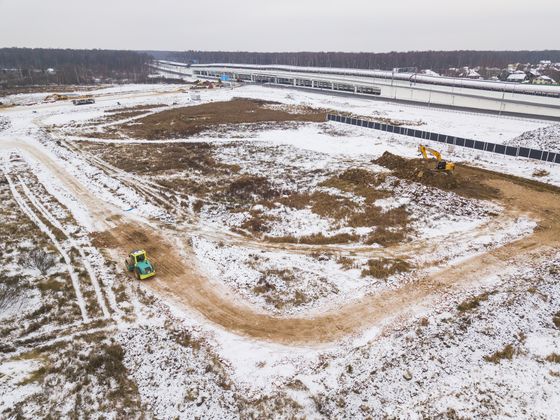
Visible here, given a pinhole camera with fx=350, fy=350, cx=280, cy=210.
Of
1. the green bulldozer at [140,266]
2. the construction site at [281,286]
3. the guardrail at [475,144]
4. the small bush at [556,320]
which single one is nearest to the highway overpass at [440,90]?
the guardrail at [475,144]

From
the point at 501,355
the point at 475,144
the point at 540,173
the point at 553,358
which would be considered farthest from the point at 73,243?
the point at 475,144

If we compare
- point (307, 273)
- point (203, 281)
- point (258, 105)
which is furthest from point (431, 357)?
point (258, 105)

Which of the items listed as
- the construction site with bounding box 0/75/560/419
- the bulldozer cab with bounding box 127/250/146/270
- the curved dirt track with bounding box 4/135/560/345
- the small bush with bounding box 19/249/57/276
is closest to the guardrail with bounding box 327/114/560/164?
the construction site with bounding box 0/75/560/419

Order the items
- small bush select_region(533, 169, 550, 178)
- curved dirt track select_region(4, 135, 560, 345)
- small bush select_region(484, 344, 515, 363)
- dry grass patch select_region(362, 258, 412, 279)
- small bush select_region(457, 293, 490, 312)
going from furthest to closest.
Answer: small bush select_region(533, 169, 550, 178) < dry grass patch select_region(362, 258, 412, 279) < small bush select_region(457, 293, 490, 312) < curved dirt track select_region(4, 135, 560, 345) < small bush select_region(484, 344, 515, 363)

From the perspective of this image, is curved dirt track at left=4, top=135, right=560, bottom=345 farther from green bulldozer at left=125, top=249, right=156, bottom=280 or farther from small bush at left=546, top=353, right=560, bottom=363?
small bush at left=546, top=353, right=560, bottom=363

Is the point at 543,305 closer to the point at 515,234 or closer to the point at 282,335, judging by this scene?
the point at 515,234
